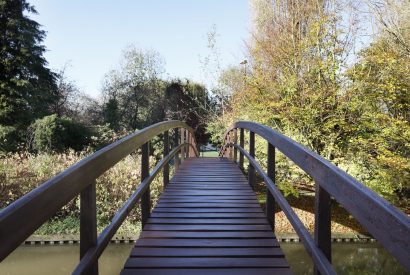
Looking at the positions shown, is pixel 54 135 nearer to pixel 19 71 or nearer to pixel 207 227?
pixel 19 71

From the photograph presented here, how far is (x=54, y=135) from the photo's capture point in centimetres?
2130

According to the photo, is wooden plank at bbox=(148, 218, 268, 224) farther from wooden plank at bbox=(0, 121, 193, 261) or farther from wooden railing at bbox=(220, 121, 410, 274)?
wooden plank at bbox=(0, 121, 193, 261)

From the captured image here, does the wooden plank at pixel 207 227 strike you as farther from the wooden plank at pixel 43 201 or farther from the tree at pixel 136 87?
the tree at pixel 136 87

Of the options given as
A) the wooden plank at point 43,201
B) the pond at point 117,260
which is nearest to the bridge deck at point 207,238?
the wooden plank at point 43,201

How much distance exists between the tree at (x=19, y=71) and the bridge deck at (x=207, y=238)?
18969 mm

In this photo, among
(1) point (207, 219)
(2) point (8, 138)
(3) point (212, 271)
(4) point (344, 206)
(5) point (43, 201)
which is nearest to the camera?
(5) point (43, 201)

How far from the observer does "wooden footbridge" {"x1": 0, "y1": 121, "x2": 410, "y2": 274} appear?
1.12 meters

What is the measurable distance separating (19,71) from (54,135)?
5.45 meters

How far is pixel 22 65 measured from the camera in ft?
76.9

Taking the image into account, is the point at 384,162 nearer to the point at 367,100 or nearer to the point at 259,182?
the point at 367,100

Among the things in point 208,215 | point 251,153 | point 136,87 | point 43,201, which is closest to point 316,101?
point 251,153

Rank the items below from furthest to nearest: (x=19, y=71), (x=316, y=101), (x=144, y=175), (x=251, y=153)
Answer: (x=19, y=71) < (x=316, y=101) < (x=251, y=153) < (x=144, y=175)

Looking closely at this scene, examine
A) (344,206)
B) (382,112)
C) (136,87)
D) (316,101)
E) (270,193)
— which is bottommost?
(270,193)

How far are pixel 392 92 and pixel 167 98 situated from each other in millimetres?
24708
